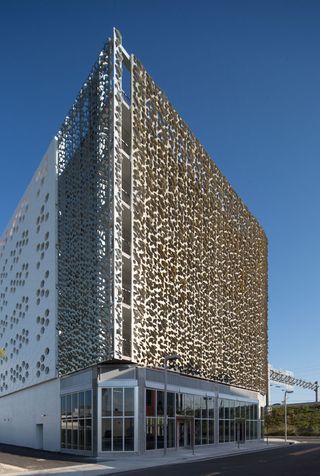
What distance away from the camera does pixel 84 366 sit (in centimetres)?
4197

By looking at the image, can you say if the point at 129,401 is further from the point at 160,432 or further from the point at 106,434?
the point at 160,432

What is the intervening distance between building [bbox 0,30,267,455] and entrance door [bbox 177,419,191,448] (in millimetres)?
245

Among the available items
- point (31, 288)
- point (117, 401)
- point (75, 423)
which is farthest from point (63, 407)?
point (31, 288)

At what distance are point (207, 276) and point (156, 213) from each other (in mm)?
12789

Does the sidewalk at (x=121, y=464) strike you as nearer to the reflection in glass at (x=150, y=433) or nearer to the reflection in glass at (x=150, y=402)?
the reflection in glass at (x=150, y=433)

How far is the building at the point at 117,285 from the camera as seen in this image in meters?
41.5

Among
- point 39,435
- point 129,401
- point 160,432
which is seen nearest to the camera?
point 129,401

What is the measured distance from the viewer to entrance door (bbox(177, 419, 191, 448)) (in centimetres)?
4883

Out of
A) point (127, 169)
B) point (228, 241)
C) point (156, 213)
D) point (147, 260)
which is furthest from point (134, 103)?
point (228, 241)

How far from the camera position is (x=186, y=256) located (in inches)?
2090

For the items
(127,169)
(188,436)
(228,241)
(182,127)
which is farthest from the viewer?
(228,241)

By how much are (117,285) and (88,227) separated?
529cm

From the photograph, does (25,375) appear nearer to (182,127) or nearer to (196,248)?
(196,248)


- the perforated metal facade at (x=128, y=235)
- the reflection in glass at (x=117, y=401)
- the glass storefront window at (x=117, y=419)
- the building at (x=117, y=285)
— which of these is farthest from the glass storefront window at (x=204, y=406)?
the reflection in glass at (x=117, y=401)
